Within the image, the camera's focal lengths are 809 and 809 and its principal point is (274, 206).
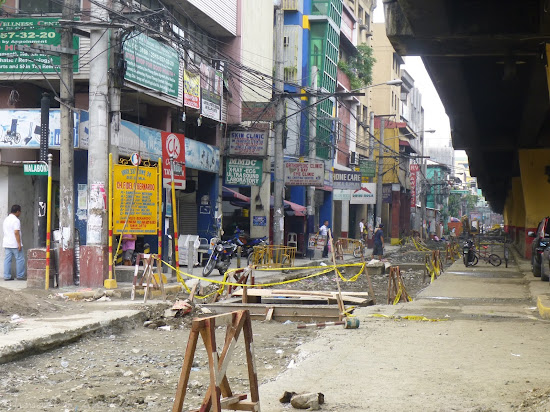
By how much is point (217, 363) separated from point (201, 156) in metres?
24.8

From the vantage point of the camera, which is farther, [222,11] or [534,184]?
[534,184]

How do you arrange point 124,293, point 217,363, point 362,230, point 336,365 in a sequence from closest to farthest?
point 217,363, point 336,365, point 124,293, point 362,230

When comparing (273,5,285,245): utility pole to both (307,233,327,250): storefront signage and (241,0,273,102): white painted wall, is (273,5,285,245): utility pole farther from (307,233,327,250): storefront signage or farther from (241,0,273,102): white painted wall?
(307,233,327,250): storefront signage

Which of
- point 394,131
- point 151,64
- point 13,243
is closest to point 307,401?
point 13,243

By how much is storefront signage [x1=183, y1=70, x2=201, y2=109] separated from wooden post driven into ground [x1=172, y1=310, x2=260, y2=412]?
21298 millimetres

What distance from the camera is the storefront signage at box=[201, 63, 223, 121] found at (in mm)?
29312

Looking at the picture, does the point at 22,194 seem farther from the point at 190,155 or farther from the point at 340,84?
the point at 340,84

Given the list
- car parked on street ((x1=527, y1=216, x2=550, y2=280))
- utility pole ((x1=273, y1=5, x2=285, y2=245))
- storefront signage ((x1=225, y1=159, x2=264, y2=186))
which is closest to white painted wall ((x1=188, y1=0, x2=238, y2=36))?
utility pole ((x1=273, y1=5, x2=285, y2=245))

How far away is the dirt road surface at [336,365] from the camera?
25.6ft

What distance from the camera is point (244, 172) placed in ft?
105

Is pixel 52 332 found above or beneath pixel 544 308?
beneath

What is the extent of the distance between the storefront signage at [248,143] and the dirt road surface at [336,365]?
16900 millimetres

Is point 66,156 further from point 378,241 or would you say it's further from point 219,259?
point 378,241

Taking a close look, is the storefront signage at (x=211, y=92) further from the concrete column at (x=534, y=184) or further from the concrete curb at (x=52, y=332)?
the concrete curb at (x=52, y=332)
